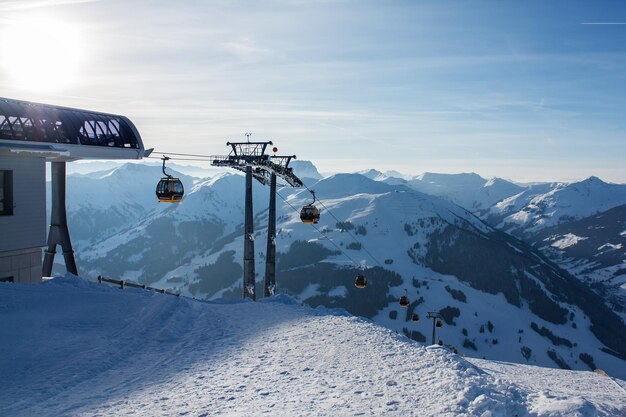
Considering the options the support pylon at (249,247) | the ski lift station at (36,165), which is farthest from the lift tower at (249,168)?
the ski lift station at (36,165)

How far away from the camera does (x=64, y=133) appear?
26.5 meters

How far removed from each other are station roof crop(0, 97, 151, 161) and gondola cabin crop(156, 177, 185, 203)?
454cm

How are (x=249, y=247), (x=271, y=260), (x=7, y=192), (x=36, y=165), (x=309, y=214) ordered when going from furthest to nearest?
(x=309, y=214)
(x=271, y=260)
(x=249, y=247)
(x=36, y=165)
(x=7, y=192)

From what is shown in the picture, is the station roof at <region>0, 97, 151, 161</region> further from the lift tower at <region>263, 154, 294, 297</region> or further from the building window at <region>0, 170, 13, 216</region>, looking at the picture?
the lift tower at <region>263, 154, 294, 297</region>

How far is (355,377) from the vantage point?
10609mm

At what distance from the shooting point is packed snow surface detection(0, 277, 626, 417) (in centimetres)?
907

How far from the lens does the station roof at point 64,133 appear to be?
22844 mm

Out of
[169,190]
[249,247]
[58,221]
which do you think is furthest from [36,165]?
[249,247]

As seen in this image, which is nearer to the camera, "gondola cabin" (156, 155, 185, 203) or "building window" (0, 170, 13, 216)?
"building window" (0, 170, 13, 216)

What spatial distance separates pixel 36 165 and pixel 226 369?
18.1m

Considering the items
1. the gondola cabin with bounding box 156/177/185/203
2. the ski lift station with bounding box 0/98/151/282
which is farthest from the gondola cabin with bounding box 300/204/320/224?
the ski lift station with bounding box 0/98/151/282

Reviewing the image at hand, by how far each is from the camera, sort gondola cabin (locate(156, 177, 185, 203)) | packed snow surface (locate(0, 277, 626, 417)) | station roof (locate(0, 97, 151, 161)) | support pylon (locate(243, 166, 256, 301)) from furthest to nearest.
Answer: support pylon (locate(243, 166, 256, 301)), gondola cabin (locate(156, 177, 185, 203)), station roof (locate(0, 97, 151, 161)), packed snow surface (locate(0, 277, 626, 417))

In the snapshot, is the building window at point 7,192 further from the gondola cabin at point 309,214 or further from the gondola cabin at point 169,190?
the gondola cabin at point 309,214

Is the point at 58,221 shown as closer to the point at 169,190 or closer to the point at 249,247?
the point at 169,190
